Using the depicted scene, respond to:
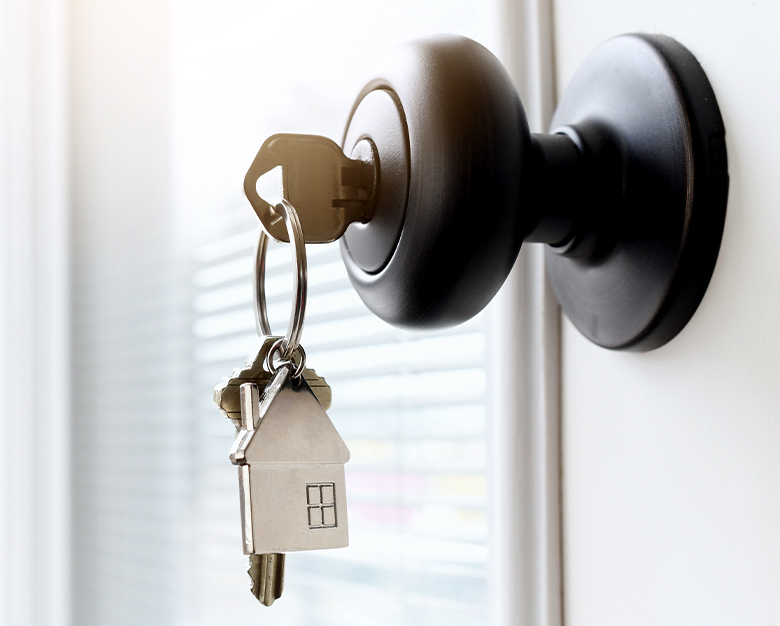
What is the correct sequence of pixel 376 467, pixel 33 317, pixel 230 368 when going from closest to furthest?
1. pixel 376 467
2. pixel 230 368
3. pixel 33 317

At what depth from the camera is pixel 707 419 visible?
25cm

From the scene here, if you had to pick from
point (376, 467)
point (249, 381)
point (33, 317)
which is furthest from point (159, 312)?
point (249, 381)

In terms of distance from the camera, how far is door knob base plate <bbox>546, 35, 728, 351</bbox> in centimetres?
24

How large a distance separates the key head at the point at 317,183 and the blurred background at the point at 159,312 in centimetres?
31

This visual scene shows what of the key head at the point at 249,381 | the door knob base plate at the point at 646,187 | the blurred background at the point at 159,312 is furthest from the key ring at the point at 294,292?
the blurred background at the point at 159,312

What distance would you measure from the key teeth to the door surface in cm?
14

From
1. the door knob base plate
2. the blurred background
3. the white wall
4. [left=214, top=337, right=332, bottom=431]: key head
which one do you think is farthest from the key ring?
the white wall

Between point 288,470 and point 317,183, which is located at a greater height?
point 317,183

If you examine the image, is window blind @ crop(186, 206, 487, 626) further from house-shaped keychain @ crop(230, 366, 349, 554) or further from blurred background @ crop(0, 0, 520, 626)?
house-shaped keychain @ crop(230, 366, 349, 554)

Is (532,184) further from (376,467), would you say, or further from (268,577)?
(376,467)

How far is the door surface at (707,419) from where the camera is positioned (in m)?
0.23

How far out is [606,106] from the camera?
10.8 inches

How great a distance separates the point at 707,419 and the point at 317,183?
16 cm

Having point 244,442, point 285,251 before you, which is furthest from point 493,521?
point 285,251
